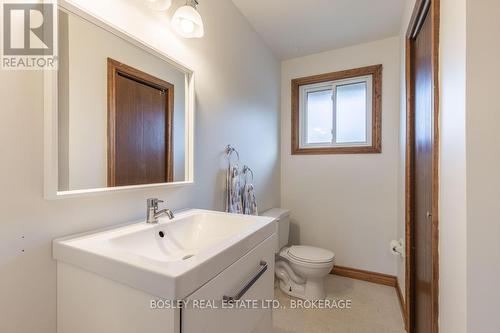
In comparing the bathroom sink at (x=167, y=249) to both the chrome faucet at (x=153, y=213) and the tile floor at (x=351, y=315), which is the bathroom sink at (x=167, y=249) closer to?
the chrome faucet at (x=153, y=213)

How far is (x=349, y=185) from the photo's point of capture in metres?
2.45

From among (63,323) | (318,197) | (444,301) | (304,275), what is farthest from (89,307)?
(318,197)

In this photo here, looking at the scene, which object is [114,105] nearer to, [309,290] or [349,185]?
[309,290]

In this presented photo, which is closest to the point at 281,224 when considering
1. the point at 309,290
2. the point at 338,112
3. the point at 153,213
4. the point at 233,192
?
the point at 309,290

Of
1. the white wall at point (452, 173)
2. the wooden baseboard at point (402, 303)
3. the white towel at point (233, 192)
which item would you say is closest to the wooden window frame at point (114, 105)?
the white towel at point (233, 192)

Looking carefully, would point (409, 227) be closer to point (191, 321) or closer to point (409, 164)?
point (409, 164)

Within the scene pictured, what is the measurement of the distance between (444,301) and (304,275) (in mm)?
1200

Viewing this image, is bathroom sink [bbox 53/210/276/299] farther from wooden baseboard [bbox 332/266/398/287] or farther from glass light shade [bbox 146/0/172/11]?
wooden baseboard [bbox 332/266/398/287]

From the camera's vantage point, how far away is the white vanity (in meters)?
0.60

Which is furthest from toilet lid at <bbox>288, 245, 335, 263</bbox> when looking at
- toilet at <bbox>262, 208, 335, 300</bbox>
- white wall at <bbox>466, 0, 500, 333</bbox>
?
white wall at <bbox>466, 0, 500, 333</bbox>

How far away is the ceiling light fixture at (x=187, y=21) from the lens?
121 cm

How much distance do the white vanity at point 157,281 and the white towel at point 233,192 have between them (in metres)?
0.65

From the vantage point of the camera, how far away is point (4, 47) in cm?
71

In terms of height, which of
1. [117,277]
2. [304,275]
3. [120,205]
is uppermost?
[120,205]
